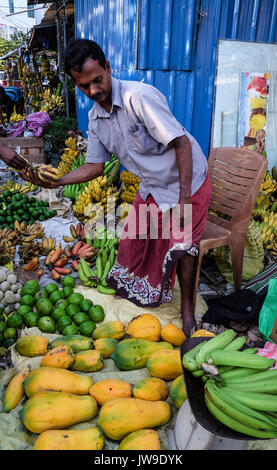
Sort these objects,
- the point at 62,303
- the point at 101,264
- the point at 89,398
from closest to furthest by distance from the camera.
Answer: the point at 89,398 → the point at 62,303 → the point at 101,264

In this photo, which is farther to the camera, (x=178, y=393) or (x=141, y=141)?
(x=141, y=141)

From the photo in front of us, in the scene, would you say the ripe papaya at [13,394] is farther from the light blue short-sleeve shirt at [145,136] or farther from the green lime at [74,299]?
the light blue short-sleeve shirt at [145,136]

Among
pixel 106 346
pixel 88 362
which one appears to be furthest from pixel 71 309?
pixel 88 362

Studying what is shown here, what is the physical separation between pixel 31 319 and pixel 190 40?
3.72 meters

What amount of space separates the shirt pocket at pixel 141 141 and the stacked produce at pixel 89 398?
1.32m

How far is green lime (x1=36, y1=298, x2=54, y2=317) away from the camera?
2.57m

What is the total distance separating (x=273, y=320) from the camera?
2293mm

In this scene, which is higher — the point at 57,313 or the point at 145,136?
the point at 145,136

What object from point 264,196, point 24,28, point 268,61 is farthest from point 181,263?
point 24,28

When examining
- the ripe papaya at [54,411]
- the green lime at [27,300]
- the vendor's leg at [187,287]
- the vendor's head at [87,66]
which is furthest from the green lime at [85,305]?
the vendor's head at [87,66]

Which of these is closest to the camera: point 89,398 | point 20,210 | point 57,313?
point 89,398

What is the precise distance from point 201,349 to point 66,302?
1.58m

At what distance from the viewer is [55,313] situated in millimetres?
2549

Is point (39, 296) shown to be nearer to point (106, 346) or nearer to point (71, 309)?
point (71, 309)
